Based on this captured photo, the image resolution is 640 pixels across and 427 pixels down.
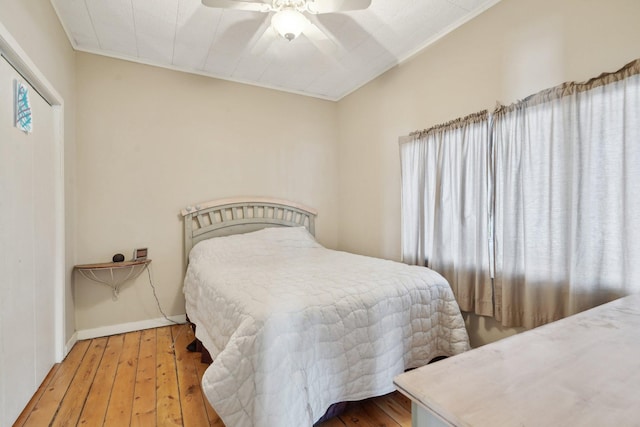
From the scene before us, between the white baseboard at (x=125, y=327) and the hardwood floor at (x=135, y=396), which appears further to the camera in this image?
the white baseboard at (x=125, y=327)

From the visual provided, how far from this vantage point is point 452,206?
7.76 feet

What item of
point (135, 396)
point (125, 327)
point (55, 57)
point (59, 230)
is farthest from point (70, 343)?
point (55, 57)

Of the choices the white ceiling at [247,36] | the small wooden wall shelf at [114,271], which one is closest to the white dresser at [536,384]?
the white ceiling at [247,36]

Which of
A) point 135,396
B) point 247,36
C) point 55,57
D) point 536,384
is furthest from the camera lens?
point 247,36

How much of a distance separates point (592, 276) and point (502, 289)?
51 centimetres

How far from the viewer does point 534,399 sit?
57 centimetres

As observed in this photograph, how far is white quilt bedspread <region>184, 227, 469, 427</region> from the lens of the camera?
1.27 m

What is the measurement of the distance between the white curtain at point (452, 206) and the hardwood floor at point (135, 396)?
Result: 39.4 inches

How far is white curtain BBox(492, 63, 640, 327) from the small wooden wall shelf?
9.94ft

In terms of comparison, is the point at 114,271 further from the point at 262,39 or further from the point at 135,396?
the point at 262,39

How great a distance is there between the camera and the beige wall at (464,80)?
64.3 inches

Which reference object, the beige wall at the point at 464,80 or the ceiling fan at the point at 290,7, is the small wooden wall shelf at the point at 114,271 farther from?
the beige wall at the point at 464,80

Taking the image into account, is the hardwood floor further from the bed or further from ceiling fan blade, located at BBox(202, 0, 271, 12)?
ceiling fan blade, located at BBox(202, 0, 271, 12)

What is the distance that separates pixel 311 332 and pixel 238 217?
7.06 ft
